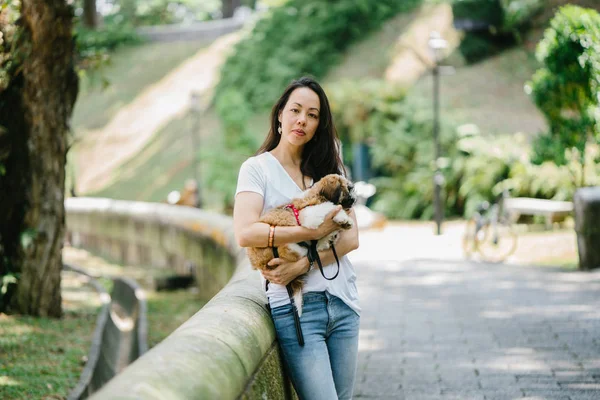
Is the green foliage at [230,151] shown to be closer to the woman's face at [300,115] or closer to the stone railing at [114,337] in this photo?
the stone railing at [114,337]

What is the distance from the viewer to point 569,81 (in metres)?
11.7

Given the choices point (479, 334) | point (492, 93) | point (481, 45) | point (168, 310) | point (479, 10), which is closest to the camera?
point (479, 334)

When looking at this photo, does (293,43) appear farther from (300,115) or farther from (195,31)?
(300,115)

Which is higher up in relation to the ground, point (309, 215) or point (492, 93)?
point (309, 215)

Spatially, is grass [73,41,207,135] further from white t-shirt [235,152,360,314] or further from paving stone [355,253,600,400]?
white t-shirt [235,152,360,314]

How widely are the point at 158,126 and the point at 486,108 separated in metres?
17.4

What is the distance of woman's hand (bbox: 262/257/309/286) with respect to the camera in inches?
141

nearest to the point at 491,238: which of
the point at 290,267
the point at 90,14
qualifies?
the point at 290,267

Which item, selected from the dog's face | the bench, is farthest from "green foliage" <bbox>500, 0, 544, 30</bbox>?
the dog's face

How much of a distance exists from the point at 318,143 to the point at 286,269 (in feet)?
2.39

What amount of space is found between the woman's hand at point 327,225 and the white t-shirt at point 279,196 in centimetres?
17

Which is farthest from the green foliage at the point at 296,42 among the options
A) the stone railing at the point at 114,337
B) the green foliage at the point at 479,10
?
the stone railing at the point at 114,337

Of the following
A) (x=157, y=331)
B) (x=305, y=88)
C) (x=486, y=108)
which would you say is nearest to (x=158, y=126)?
(x=486, y=108)

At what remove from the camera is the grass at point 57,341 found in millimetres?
5757
